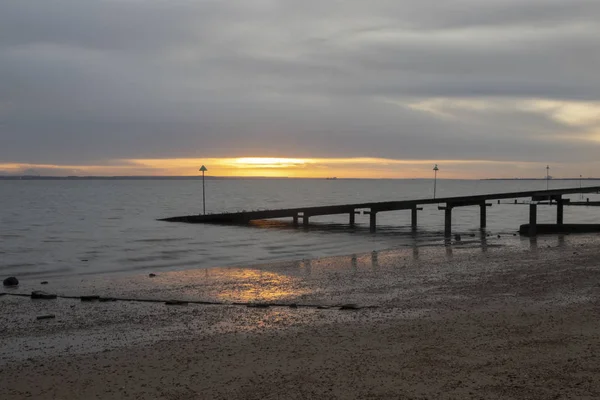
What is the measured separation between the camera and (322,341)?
9.25 metres

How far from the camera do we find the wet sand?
7.21 metres

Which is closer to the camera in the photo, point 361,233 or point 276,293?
point 276,293

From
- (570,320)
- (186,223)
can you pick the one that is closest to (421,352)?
(570,320)

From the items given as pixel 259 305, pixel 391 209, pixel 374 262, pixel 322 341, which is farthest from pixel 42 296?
pixel 391 209

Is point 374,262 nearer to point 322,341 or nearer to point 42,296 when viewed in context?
point 42,296

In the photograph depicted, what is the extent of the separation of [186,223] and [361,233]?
14.6 metres

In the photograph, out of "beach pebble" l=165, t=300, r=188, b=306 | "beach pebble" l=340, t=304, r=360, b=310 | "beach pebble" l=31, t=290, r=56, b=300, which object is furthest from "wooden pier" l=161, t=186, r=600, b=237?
"beach pebble" l=31, t=290, r=56, b=300

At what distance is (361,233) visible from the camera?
3831 cm

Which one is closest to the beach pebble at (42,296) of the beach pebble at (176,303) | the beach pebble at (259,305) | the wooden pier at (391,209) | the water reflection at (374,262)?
the beach pebble at (176,303)

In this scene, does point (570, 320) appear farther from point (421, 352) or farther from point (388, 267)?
point (388, 267)

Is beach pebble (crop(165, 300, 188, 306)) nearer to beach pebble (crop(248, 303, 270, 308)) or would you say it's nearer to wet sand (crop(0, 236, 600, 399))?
wet sand (crop(0, 236, 600, 399))

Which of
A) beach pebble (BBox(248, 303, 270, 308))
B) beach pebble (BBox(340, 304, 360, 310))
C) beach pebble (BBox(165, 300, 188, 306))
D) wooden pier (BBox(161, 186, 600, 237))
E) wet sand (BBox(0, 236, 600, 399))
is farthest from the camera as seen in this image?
wooden pier (BBox(161, 186, 600, 237))

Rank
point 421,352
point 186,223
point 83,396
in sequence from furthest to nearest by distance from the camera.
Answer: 1. point 186,223
2. point 421,352
3. point 83,396

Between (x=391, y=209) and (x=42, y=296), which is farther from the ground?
(x=391, y=209)
